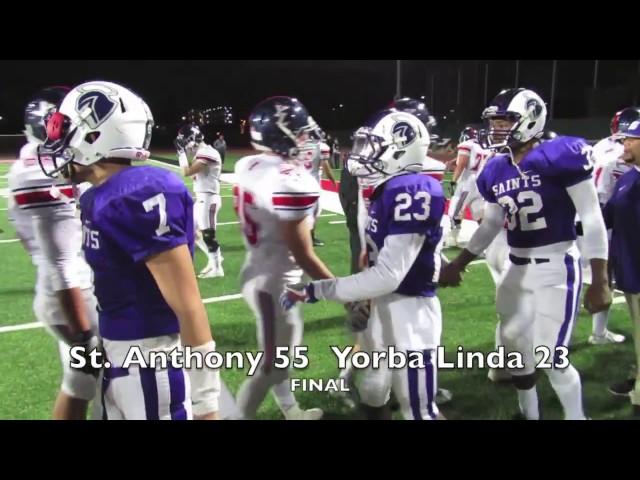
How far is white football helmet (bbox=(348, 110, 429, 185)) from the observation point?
216 centimetres

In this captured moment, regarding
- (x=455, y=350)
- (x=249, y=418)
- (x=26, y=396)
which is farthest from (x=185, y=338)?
(x=455, y=350)

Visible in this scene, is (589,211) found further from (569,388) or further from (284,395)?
(284,395)

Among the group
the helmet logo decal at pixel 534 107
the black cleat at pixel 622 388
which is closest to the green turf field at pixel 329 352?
the black cleat at pixel 622 388

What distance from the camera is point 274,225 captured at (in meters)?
2.34

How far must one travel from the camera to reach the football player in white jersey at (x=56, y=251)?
7.66ft

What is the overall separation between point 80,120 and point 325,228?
577 cm

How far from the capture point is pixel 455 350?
361 cm

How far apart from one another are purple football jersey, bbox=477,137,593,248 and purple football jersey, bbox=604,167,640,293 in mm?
556

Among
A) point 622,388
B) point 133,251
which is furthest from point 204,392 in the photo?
point 622,388

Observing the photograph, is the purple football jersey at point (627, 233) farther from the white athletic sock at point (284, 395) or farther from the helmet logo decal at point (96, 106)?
the helmet logo decal at point (96, 106)

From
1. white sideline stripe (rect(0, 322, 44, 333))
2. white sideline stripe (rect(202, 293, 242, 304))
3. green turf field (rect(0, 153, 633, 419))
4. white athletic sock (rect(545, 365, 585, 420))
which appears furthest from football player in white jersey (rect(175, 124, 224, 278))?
white athletic sock (rect(545, 365, 585, 420))

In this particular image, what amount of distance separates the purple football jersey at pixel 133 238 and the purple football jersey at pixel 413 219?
69cm

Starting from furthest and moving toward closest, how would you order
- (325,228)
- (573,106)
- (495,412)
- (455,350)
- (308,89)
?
(573,106), (325,228), (455,350), (308,89), (495,412)
